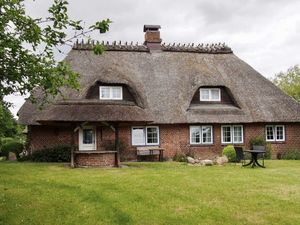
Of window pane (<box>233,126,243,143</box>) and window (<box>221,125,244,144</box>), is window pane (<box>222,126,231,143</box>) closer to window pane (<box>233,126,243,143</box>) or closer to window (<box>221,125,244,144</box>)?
window (<box>221,125,244,144</box>)

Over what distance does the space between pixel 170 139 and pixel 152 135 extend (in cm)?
117

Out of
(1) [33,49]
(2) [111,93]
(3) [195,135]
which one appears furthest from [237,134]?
(1) [33,49]

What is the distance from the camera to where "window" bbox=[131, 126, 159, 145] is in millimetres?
26531

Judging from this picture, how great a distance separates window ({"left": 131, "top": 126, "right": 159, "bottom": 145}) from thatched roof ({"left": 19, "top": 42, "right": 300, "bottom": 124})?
1.27 metres

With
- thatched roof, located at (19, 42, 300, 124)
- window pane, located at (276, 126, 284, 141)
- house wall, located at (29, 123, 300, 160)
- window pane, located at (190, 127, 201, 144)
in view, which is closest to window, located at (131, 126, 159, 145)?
house wall, located at (29, 123, 300, 160)

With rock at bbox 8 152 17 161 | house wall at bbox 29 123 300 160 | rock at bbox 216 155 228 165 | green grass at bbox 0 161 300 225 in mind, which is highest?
house wall at bbox 29 123 300 160

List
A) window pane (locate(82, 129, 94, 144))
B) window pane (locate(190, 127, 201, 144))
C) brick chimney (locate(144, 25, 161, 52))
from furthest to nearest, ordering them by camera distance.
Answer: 1. brick chimney (locate(144, 25, 161, 52))
2. window pane (locate(190, 127, 201, 144))
3. window pane (locate(82, 129, 94, 144))

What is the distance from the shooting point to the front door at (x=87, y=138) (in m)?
25.8

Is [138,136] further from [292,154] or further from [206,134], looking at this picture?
[292,154]

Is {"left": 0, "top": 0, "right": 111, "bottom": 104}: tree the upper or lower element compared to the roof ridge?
lower

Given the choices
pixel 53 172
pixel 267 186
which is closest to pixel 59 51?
pixel 267 186

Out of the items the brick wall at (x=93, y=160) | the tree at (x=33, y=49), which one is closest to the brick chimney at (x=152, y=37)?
the brick wall at (x=93, y=160)

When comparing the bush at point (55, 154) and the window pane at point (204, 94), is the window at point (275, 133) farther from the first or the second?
the bush at point (55, 154)

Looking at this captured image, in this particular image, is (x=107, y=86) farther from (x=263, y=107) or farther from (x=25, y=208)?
(x=25, y=208)
